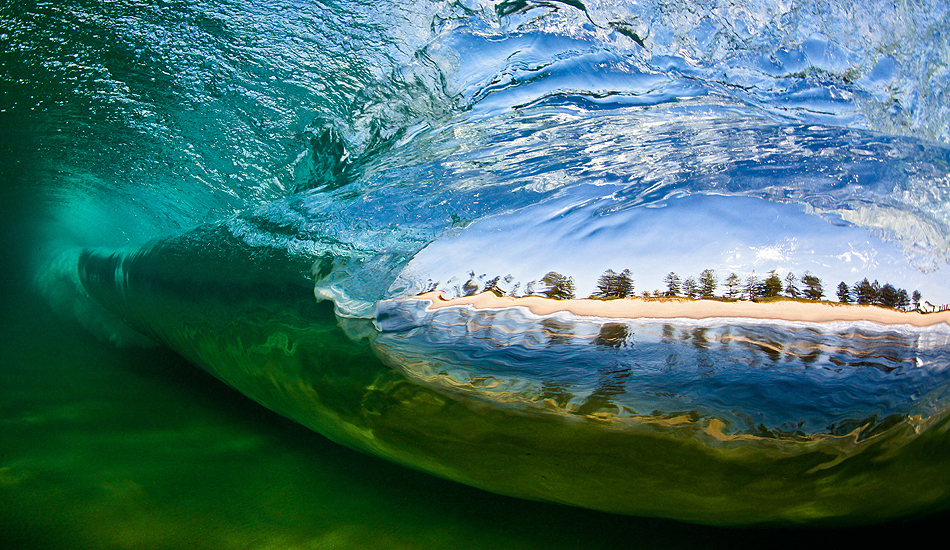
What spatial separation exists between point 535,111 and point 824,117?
104cm

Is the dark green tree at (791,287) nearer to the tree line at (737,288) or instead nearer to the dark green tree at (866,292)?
the tree line at (737,288)

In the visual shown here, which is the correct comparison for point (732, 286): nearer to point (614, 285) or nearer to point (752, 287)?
point (752, 287)

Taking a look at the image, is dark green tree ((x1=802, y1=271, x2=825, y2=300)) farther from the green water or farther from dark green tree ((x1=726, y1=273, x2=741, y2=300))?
the green water

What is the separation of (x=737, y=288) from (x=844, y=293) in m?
0.26

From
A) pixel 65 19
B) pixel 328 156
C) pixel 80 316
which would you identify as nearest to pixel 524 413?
pixel 328 156

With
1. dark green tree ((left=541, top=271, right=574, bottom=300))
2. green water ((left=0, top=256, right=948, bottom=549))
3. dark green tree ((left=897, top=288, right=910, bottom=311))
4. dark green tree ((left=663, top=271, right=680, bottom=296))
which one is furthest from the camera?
green water ((left=0, top=256, right=948, bottom=549))

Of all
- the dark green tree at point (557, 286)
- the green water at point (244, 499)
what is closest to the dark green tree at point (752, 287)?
the dark green tree at point (557, 286)

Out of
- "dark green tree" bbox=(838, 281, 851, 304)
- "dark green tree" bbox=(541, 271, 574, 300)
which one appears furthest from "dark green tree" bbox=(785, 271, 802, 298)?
"dark green tree" bbox=(541, 271, 574, 300)

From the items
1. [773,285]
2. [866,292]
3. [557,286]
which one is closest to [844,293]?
[866,292]

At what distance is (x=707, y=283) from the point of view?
3.88ft

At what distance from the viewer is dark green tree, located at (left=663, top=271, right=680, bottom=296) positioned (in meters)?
1.21

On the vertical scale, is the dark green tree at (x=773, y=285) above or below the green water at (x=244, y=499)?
above

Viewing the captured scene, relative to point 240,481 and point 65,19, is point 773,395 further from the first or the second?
point 65,19

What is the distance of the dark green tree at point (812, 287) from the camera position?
3.67ft
